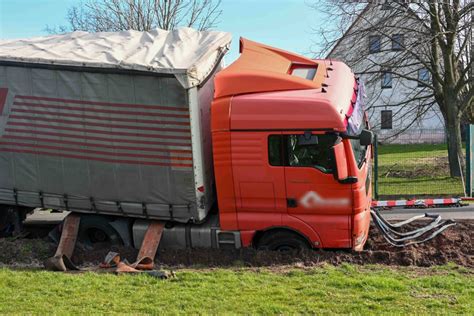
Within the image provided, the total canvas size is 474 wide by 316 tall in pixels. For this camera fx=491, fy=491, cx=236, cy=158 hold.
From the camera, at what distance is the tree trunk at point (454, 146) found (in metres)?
16.0

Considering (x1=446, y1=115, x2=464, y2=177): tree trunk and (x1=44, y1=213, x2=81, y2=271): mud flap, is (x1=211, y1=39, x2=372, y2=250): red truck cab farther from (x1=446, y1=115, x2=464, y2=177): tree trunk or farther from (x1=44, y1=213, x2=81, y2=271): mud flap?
(x1=446, y1=115, x2=464, y2=177): tree trunk

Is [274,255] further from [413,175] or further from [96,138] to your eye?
[413,175]

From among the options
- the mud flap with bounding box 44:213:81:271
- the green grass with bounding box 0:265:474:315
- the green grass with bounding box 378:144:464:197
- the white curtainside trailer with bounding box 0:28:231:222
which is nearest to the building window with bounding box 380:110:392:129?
the green grass with bounding box 378:144:464:197

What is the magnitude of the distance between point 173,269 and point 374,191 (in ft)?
26.1

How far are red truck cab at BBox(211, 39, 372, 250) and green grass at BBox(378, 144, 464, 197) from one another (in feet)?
24.5

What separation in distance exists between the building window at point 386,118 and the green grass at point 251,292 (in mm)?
13045

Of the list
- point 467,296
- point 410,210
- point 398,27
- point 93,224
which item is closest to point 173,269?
point 93,224

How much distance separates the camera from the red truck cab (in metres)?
6.71

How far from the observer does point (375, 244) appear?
26.6 ft

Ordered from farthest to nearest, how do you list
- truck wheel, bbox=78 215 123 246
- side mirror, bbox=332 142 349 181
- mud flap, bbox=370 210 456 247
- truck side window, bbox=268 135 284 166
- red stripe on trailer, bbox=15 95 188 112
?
truck wheel, bbox=78 215 123 246 → mud flap, bbox=370 210 456 247 → red stripe on trailer, bbox=15 95 188 112 → truck side window, bbox=268 135 284 166 → side mirror, bbox=332 142 349 181

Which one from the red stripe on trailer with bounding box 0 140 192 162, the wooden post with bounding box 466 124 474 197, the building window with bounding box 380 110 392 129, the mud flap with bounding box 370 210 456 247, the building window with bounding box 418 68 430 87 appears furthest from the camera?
the building window with bounding box 380 110 392 129

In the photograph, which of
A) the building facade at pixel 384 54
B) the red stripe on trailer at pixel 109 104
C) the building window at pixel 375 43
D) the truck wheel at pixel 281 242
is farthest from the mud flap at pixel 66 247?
the building window at pixel 375 43

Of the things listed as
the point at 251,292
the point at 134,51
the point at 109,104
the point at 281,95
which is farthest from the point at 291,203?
the point at 134,51

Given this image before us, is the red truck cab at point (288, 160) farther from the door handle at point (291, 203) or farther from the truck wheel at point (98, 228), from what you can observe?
the truck wheel at point (98, 228)
